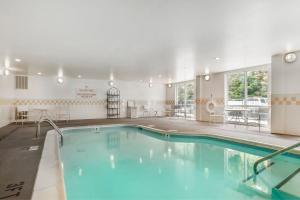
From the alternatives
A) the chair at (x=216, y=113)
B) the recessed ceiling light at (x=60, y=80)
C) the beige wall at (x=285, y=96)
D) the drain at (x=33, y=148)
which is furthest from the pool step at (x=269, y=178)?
the recessed ceiling light at (x=60, y=80)

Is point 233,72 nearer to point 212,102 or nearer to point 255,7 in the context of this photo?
point 212,102

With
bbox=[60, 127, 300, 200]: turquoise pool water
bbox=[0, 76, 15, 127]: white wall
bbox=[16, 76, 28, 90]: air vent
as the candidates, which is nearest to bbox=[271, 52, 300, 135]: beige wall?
bbox=[60, 127, 300, 200]: turquoise pool water

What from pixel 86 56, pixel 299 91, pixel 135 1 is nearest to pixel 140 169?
pixel 135 1

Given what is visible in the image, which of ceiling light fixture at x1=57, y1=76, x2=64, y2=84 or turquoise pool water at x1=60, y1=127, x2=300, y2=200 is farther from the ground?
ceiling light fixture at x1=57, y1=76, x2=64, y2=84

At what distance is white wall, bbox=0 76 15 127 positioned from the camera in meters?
7.41

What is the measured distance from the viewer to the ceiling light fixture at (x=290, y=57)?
5129 millimetres

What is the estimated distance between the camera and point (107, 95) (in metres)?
10.9

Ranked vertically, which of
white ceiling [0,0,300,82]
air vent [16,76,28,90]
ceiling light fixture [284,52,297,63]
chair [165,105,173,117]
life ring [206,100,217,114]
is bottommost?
chair [165,105,173,117]

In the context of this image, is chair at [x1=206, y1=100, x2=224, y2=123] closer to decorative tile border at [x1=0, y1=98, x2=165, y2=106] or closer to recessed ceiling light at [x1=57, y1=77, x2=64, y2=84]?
decorative tile border at [x1=0, y1=98, x2=165, y2=106]

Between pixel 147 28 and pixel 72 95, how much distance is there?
25.3ft

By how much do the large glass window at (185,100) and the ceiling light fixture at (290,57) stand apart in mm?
6045

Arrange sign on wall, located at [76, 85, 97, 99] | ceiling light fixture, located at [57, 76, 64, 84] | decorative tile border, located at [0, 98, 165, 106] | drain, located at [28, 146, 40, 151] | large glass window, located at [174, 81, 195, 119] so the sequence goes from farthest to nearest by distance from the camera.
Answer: large glass window, located at [174, 81, 195, 119] < sign on wall, located at [76, 85, 97, 99] < ceiling light fixture, located at [57, 76, 64, 84] < decorative tile border, located at [0, 98, 165, 106] < drain, located at [28, 146, 40, 151]

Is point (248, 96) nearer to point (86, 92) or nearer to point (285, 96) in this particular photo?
point (285, 96)

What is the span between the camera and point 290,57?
519 cm
